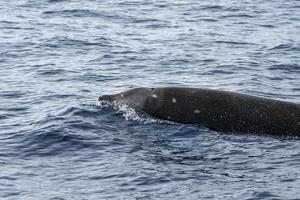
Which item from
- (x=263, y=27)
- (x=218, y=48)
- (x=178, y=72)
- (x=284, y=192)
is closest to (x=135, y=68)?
(x=178, y=72)

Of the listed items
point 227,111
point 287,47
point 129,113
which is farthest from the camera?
point 287,47

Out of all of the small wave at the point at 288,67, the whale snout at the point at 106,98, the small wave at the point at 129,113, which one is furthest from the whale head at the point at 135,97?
the small wave at the point at 288,67

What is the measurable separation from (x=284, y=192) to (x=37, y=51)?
1591cm

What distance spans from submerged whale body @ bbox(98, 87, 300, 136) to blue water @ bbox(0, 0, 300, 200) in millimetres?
291

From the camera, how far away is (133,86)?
22.4 m

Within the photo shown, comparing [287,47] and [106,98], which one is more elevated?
[106,98]

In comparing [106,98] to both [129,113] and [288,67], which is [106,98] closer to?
[129,113]

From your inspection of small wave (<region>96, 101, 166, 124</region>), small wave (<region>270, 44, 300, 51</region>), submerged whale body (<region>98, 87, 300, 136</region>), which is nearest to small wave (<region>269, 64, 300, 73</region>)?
small wave (<region>270, 44, 300, 51</region>)

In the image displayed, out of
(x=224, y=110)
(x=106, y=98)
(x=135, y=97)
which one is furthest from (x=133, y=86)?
(x=224, y=110)

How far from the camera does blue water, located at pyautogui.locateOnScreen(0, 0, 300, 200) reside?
1464 centimetres

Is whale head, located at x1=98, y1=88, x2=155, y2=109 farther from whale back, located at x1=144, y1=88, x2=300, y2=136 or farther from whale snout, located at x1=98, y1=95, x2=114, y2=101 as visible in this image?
whale back, located at x1=144, y1=88, x2=300, y2=136

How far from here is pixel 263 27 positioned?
32969mm

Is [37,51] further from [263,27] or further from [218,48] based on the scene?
[263,27]

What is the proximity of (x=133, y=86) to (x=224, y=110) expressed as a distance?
5.33m
